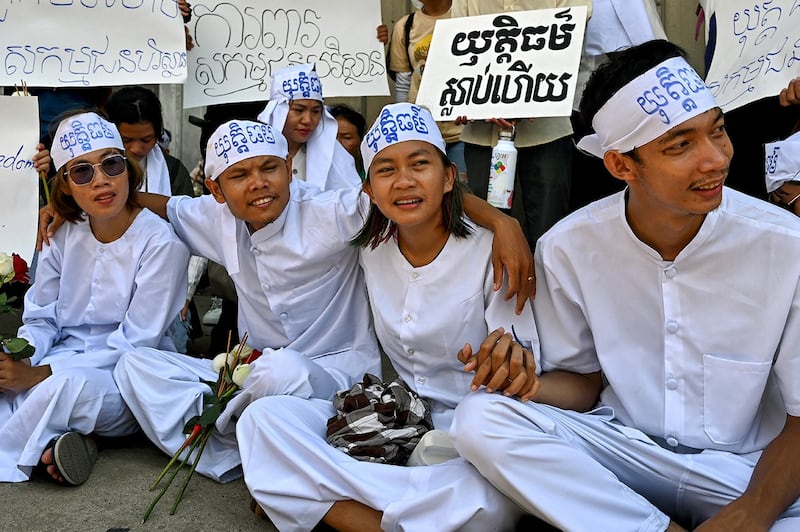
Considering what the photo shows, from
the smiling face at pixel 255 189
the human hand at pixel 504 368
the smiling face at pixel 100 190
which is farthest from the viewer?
the smiling face at pixel 100 190

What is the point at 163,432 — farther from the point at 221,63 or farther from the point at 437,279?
the point at 221,63

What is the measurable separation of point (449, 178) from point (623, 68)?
82 cm

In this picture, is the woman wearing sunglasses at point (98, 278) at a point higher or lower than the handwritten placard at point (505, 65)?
lower

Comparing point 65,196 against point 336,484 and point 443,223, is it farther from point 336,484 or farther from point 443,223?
point 336,484

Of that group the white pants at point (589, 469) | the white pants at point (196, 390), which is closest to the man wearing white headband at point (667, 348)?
the white pants at point (589, 469)

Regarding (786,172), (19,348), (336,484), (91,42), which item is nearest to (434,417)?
(336,484)

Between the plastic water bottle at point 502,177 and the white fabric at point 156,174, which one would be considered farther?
the white fabric at point 156,174

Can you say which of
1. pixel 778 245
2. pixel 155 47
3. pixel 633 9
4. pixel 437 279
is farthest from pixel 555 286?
pixel 155 47

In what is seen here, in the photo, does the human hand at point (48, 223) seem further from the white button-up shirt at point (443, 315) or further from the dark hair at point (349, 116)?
the dark hair at point (349, 116)

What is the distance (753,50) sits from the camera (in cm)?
390

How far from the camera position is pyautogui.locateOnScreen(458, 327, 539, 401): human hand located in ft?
8.36

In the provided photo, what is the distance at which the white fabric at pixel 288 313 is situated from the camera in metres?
3.47

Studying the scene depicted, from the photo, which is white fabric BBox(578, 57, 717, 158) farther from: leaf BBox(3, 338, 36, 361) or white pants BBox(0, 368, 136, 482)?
leaf BBox(3, 338, 36, 361)

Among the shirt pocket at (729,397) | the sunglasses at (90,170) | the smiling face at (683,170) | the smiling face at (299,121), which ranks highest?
the smiling face at (299,121)
